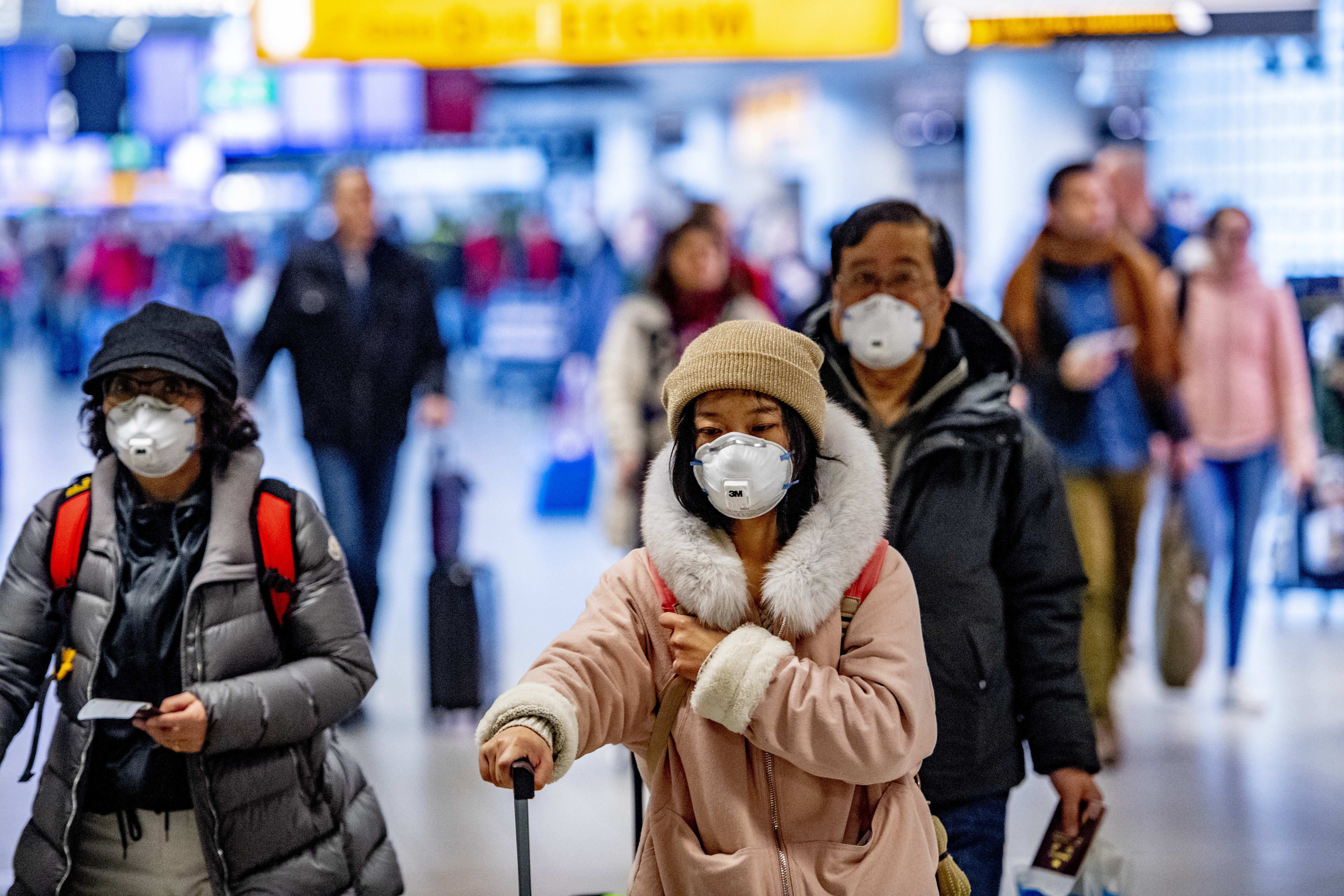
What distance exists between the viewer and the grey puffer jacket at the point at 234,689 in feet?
8.89

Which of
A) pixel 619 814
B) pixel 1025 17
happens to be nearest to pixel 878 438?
pixel 619 814

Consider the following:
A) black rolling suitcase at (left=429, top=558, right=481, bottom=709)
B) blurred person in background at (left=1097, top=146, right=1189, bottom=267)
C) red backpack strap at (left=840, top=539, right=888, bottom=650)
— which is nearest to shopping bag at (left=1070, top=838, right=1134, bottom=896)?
red backpack strap at (left=840, top=539, right=888, bottom=650)

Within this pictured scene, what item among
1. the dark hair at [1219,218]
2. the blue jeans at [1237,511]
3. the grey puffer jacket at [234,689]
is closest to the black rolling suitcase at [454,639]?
the grey puffer jacket at [234,689]

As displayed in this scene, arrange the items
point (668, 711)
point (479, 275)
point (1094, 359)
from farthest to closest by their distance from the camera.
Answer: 1. point (479, 275)
2. point (1094, 359)
3. point (668, 711)

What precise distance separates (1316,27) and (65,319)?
19.0m

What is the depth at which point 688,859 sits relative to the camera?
2.21 m

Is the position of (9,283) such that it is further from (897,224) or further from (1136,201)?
(897,224)

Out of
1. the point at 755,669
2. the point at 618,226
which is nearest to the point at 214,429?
the point at 755,669

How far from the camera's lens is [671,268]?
557 cm

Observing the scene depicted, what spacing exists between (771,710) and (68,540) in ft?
4.70

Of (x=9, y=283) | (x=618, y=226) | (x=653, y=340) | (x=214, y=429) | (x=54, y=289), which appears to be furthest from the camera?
(x=9, y=283)

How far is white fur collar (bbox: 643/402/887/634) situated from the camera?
7.34ft

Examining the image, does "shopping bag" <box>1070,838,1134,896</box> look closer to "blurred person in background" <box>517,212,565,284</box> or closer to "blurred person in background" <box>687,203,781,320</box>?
"blurred person in background" <box>687,203,781,320</box>

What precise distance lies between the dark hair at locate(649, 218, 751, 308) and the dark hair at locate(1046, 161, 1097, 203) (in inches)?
45.6
